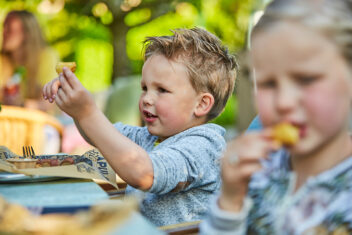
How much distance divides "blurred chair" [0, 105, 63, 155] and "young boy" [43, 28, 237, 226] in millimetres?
1239

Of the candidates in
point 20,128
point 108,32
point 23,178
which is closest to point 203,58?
point 23,178

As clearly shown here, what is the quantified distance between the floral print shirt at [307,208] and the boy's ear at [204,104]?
80 centimetres

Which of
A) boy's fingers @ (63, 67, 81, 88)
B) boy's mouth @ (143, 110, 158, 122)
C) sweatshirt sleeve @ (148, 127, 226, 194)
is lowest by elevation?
sweatshirt sleeve @ (148, 127, 226, 194)

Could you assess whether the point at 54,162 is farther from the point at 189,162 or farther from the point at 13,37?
the point at 13,37

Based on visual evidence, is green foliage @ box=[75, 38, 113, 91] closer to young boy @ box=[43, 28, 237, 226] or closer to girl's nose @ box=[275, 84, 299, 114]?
young boy @ box=[43, 28, 237, 226]

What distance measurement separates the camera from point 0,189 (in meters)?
1.33

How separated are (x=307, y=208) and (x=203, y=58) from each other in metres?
0.98

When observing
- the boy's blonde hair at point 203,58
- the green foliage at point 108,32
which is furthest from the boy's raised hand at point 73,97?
the green foliage at point 108,32

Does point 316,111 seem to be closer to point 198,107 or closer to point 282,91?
point 282,91

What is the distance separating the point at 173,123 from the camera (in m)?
1.81

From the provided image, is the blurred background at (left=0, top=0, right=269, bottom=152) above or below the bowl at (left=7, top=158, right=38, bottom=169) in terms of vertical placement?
below

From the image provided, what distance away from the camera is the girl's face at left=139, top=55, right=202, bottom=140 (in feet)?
5.86

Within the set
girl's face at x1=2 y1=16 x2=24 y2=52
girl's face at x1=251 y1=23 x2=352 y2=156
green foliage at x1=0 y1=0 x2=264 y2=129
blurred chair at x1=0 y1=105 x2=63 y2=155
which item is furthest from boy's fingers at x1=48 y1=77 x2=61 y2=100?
green foliage at x1=0 y1=0 x2=264 y2=129

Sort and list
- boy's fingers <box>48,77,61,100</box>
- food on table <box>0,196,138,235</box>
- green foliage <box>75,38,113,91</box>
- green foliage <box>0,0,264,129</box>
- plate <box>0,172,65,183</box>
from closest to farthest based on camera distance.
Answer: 1. food on table <box>0,196,138,235</box>
2. plate <box>0,172,65,183</box>
3. boy's fingers <box>48,77,61,100</box>
4. green foliage <box>0,0,264,129</box>
5. green foliage <box>75,38,113,91</box>
